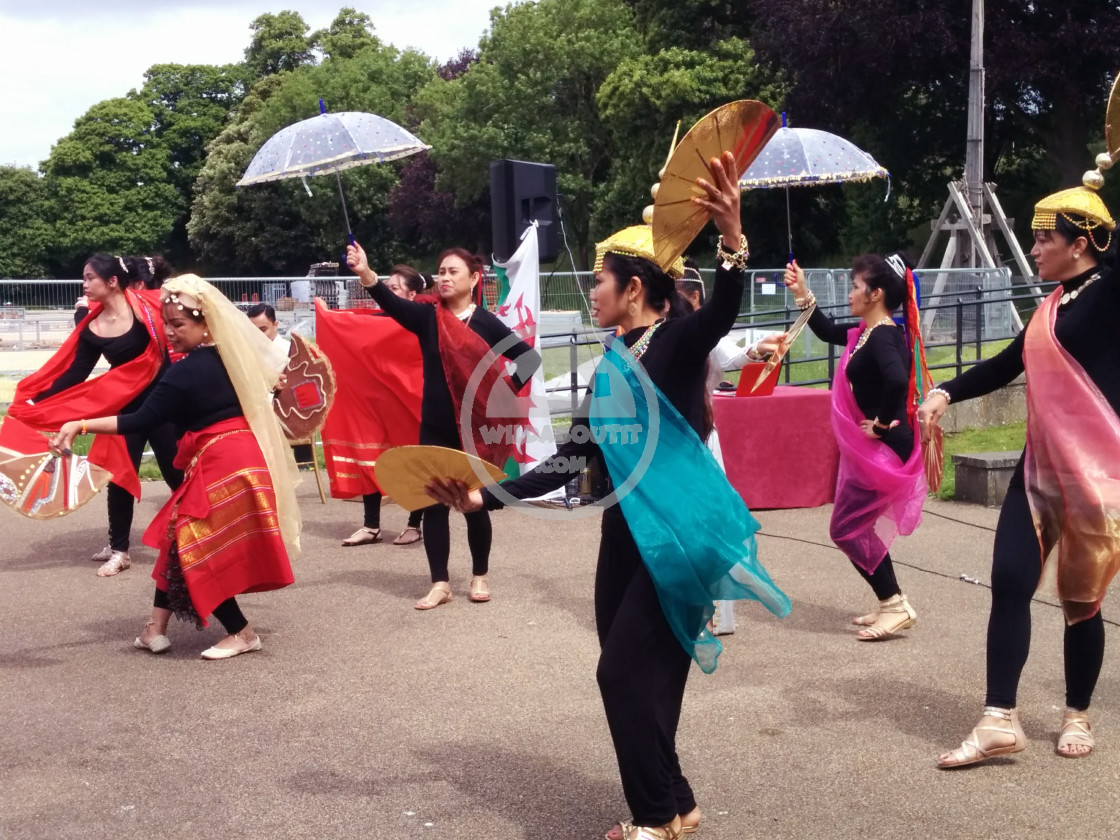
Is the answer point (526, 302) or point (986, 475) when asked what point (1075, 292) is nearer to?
point (986, 475)

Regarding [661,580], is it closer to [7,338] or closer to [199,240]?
[7,338]

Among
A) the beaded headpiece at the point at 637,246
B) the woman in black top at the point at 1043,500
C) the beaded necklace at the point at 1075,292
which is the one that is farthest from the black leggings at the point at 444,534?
the beaded necklace at the point at 1075,292

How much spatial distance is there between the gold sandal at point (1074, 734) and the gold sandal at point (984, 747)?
0.54 feet

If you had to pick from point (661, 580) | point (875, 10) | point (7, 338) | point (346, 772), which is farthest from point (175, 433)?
point (875, 10)

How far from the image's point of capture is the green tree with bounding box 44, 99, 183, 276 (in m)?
62.7

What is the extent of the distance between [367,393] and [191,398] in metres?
3.27

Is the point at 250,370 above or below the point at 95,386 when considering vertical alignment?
above

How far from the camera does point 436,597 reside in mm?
6418

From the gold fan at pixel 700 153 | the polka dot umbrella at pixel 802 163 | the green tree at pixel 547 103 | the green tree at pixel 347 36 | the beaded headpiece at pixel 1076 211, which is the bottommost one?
the beaded headpiece at pixel 1076 211

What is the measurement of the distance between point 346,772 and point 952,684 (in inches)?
94.2

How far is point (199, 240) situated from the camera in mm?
58906

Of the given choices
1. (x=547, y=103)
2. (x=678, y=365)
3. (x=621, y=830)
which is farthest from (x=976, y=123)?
(x=547, y=103)

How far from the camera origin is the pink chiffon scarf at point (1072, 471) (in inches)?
155

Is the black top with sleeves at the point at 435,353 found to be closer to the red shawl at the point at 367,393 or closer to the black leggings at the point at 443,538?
the black leggings at the point at 443,538
